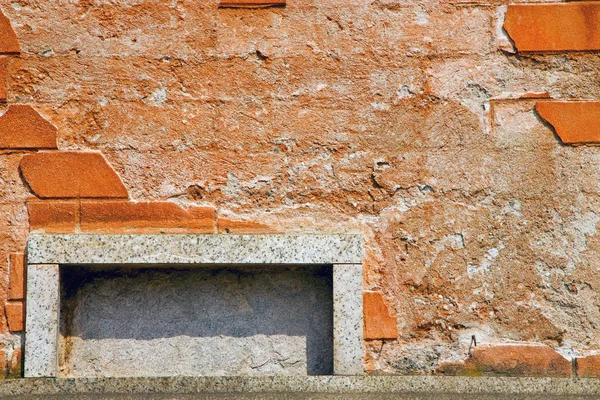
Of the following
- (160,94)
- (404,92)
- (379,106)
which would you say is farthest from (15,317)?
(404,92)

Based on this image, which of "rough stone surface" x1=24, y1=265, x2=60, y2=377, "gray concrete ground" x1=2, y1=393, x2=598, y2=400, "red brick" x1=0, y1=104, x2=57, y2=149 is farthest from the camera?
"red brick" x1=0, y1=104, x2=57, y2=149

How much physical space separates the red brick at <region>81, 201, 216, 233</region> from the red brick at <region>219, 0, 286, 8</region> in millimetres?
802

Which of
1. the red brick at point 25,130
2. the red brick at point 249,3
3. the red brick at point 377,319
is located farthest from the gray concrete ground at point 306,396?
the red brick at point 249,3

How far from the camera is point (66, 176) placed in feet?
9.20

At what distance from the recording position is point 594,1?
2.82 m

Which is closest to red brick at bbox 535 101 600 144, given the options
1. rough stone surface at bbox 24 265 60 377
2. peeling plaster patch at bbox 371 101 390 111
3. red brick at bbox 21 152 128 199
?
peeling plaster patch at bbox 371 101 390 111

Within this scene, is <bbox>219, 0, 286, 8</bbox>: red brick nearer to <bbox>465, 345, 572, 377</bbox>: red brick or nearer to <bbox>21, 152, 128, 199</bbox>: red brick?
<bbox>21, 152, 128, 199</bbox>: red brick

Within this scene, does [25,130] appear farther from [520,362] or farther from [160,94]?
[520,362]

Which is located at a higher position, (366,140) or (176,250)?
(366,140)

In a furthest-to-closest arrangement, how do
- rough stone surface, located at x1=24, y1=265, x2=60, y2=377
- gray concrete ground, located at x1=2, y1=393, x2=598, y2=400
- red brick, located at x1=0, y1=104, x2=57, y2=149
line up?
1. red brick, located at x1=0, y1=104, x2=57, y2=149
2. rough stone surface, located at x1=24, y1=265, x2=60, y2=377
3. gray concrete ground, located at x1=2, y1=393, x2=598, y2=400

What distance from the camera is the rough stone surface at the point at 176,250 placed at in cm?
274

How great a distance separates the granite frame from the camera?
2732 millimetres

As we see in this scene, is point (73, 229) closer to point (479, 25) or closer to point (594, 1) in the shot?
point (479, 25)

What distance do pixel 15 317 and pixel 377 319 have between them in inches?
53.9
